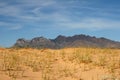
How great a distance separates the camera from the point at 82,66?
15289 millimetres

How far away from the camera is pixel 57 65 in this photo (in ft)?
50.9

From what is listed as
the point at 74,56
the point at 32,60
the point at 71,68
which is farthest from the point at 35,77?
the point at 74,56

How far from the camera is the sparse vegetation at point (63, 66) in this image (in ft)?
43.5

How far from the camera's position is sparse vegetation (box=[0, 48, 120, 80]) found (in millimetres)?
13269

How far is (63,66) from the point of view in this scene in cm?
1530

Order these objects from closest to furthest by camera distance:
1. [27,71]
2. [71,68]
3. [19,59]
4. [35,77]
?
1. [35,77]
2. [27,71]
3. [71,68]
4. [19,59]

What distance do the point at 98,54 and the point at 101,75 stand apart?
476 cm

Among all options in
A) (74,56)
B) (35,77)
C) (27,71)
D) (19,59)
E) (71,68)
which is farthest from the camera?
(74,56)

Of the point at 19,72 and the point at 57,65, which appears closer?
the point at 19,72

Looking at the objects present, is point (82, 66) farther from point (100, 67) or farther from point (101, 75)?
point (101, 75)

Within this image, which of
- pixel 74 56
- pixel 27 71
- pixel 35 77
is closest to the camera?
pixel 35 77

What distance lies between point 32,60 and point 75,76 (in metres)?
3.48

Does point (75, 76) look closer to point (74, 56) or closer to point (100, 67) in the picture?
point (100, 67)

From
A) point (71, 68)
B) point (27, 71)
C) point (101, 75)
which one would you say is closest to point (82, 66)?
point (71, 68)
